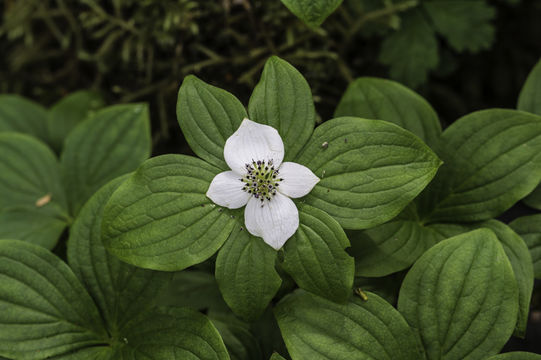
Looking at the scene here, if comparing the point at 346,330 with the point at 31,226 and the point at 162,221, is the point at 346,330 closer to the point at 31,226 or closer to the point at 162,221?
the point at 162,221

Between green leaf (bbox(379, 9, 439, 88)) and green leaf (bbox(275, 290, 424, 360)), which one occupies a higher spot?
green leaf (bbox(379, 9, 439, 88))

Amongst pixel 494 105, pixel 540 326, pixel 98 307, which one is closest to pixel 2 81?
pixel 98 307

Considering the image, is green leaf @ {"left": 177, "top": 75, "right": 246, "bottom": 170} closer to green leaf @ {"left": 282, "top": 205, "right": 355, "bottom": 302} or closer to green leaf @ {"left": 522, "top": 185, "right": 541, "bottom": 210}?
green leaf @ {"left": 282, "top": 205, "right": 355, "bottom": 302}

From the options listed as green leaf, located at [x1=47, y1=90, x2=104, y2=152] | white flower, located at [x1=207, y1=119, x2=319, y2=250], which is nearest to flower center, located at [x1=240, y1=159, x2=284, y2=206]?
white flower, located at [x1=207, y1=119, x2=319, y2=250]

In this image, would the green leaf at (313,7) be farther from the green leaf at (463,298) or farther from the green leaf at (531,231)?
the green leaf at (531,231)

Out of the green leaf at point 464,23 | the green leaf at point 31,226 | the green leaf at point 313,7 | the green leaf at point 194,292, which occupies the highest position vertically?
the green leaf at point 313,7

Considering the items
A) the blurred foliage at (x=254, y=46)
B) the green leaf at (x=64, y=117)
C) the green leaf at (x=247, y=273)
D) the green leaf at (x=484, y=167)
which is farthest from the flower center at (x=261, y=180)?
the green leaf at (x=64, y=117)

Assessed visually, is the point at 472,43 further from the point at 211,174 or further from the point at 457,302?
the point at 211,174
